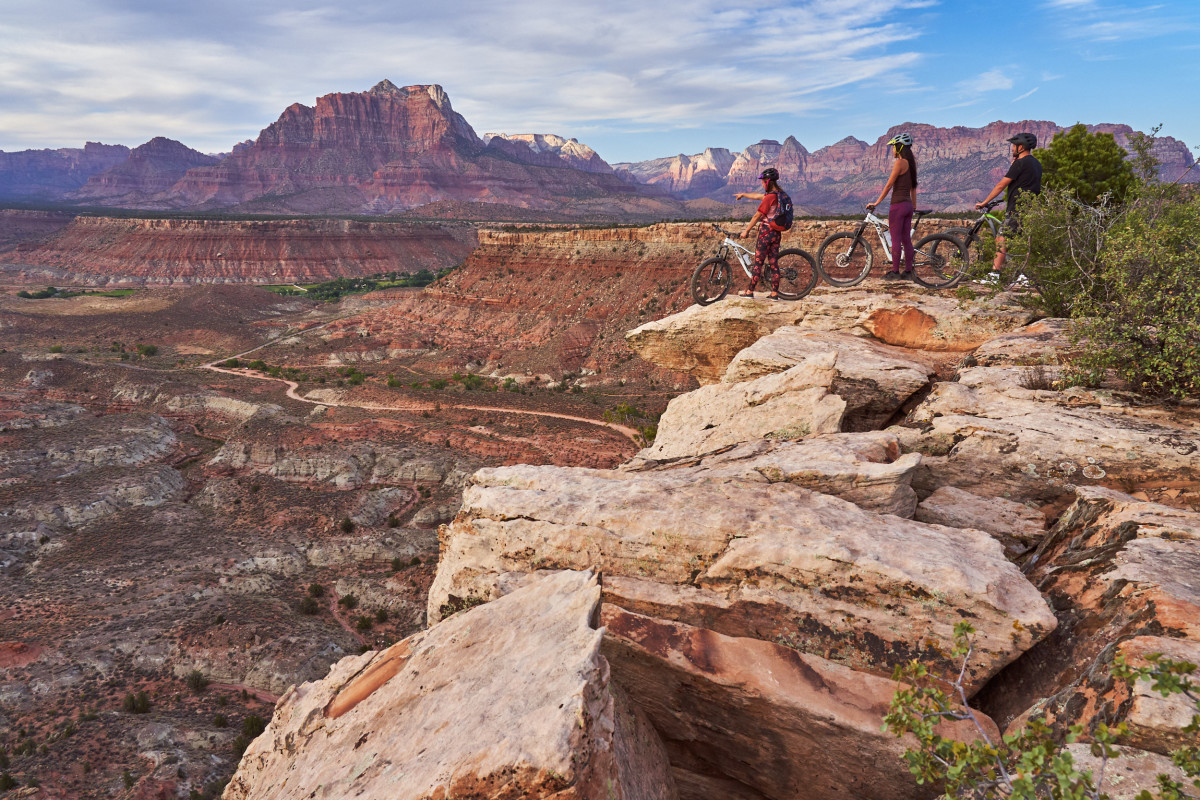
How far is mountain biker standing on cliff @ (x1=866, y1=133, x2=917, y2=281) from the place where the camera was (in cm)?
1332

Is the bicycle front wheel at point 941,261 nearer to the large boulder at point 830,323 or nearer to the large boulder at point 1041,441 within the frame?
the large boulder at point 830,323

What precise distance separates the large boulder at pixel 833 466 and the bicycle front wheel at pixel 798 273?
7.49 meters

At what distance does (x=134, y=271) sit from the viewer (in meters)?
126

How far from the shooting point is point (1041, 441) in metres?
8.78

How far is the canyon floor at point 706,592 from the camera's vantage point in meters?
5.85

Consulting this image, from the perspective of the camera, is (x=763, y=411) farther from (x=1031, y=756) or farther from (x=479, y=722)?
(x=1031, y=756)

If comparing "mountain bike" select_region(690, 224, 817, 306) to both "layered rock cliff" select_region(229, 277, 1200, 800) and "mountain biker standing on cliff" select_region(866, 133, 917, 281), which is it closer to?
"mountain biker standing on cliff" select_region(866, 133, 917, 281)

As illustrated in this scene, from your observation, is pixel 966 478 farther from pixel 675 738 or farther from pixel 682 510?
pixel 675 738

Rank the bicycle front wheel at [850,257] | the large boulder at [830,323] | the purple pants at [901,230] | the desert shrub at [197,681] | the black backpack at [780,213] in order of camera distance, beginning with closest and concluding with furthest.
Result: the large boulder at [830,323] < the purple pants at [901,230] < the black backpack at [780,213] < the bicycle front wheel at [850,257] < the desert shrub at [197,681]

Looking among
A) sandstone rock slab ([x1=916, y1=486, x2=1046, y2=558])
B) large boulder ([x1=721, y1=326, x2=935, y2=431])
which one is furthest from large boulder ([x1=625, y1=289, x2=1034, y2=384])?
sandstone rock slab ([x1=916, y1=486, x2=1046, y2=558])

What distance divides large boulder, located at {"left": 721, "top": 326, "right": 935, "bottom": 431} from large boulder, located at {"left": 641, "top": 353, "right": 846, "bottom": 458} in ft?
1.25

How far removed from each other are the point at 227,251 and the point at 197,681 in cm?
13496

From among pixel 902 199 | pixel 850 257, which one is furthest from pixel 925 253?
pixel 902 199

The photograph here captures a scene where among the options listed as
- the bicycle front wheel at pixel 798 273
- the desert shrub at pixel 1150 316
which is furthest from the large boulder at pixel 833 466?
the bicycle front wheel at pixel 798 273
